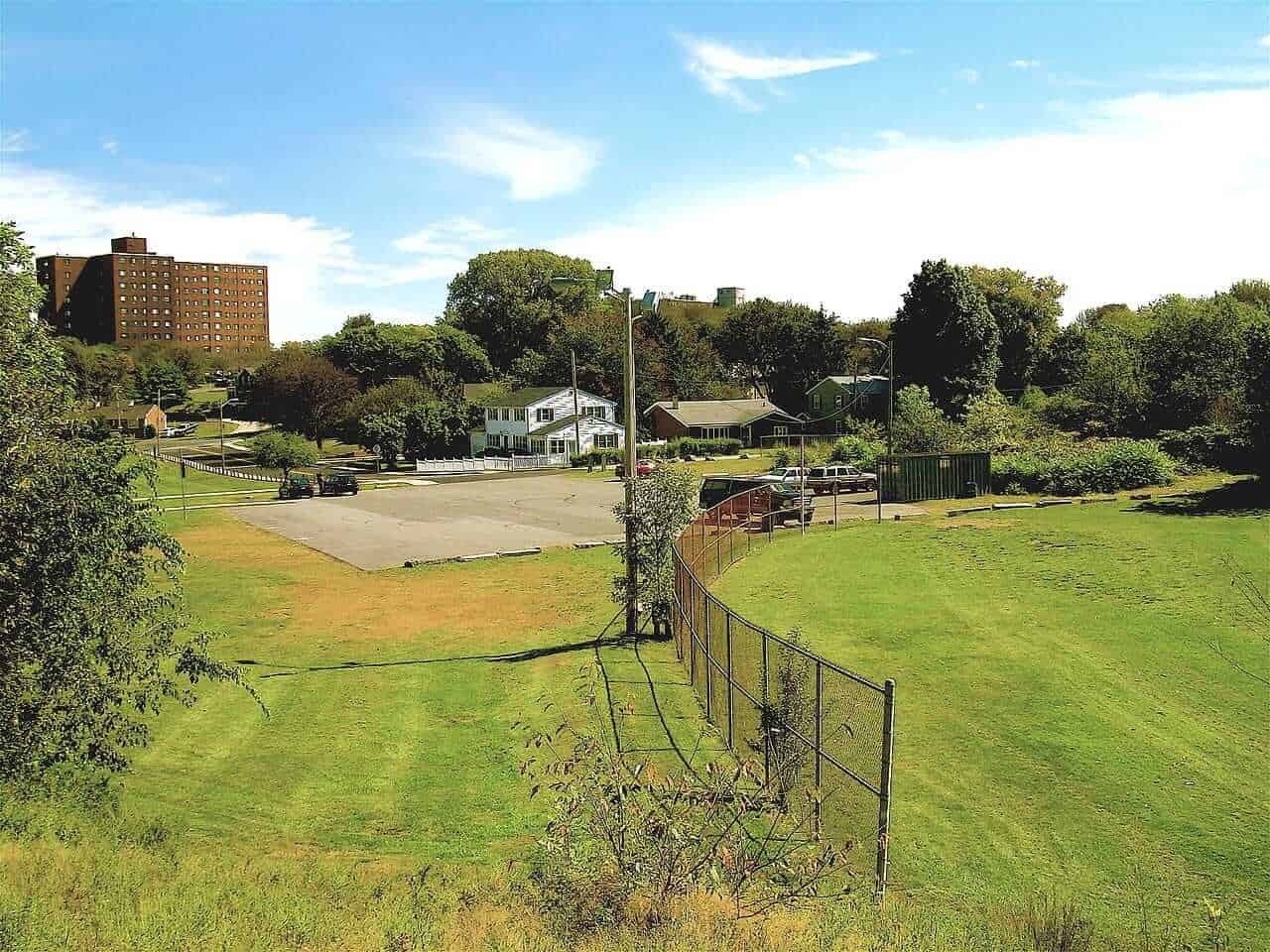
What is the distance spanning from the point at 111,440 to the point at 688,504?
12635 mm

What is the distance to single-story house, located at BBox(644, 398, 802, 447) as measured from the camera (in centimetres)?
8775

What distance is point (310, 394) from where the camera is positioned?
336 ft

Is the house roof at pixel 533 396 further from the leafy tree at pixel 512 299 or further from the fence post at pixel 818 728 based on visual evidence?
the fence post at pixel 818 728

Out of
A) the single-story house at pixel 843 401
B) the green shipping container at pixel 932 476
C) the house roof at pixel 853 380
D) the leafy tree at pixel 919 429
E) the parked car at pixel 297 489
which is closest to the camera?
the green shipping container at pixel 932 476

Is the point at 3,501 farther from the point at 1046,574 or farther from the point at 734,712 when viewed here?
the point at 1046,574

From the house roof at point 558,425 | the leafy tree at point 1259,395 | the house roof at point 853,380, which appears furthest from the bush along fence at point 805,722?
the house roof at point 853,380

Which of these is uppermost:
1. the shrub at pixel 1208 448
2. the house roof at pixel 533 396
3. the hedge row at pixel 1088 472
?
the house roof at pixel 533 396

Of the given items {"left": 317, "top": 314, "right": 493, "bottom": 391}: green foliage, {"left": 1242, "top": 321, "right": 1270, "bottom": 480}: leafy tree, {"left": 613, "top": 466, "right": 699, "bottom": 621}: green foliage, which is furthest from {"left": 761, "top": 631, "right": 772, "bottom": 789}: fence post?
{"left": 317, "top": 314, "right": 493, "bottom": 391}: green foliage

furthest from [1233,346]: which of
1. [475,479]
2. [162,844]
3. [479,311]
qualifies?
[479,311]

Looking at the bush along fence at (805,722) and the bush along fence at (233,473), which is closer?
the bush along fence at (805,722)

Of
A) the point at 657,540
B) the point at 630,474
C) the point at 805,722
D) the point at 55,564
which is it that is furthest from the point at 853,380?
the point at 55,564

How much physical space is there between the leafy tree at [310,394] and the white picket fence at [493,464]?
27065mm

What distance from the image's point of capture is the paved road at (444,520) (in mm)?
35594

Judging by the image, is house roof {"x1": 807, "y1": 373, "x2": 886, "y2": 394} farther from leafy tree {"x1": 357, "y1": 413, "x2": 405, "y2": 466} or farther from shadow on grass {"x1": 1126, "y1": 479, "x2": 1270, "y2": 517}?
shadow on grass {"x1": 1126, "y1": 479, "x2": 1270, "y2": 517}
